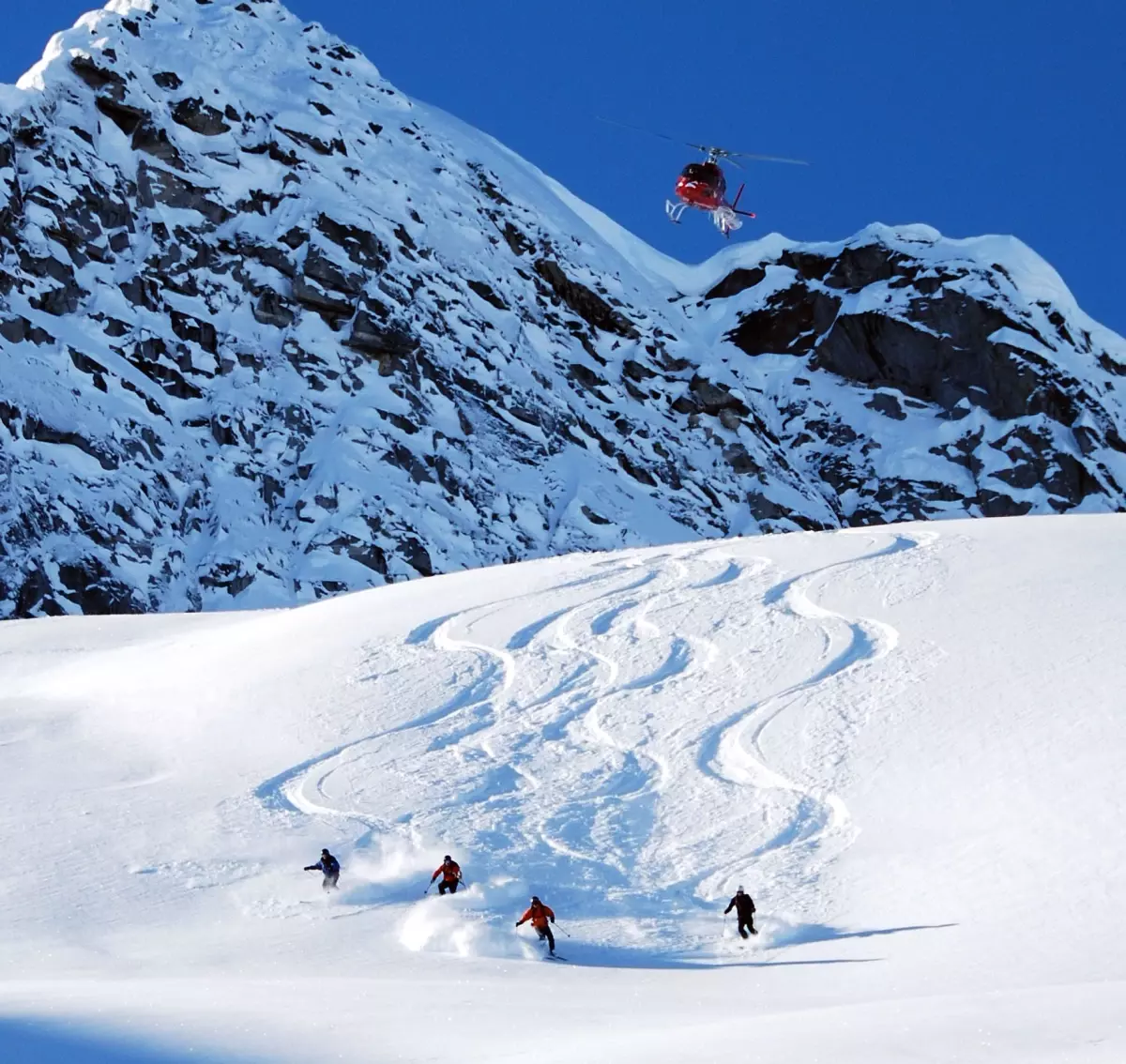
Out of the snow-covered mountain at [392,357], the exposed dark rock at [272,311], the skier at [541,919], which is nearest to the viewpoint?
the skier at [541,919]

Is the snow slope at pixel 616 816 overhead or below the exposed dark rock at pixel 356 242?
below

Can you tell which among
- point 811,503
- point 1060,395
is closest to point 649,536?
point 811,503

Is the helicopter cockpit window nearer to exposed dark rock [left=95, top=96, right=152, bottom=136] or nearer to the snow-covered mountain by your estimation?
the snow-covered mountain

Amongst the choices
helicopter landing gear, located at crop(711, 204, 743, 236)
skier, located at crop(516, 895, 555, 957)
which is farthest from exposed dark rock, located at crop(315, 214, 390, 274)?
skier, located at crop(516, 895, 555, 957)

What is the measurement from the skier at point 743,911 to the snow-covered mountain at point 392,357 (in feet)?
197

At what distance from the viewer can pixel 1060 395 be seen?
122 metres

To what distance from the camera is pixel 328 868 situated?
19.0 m

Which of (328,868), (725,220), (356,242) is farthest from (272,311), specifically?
(328,868)

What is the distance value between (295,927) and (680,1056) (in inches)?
370

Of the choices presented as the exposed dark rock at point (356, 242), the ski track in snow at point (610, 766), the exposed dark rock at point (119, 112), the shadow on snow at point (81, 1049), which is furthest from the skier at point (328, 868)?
the exposed dark rock at point (119, 112)

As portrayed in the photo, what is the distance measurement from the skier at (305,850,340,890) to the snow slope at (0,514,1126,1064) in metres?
0.32

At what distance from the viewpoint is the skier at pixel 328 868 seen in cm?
1898

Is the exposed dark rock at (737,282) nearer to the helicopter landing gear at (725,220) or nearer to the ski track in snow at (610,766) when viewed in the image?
the helicopter landing gear at (725,220)

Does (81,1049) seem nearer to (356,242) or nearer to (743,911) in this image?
(743,911)
